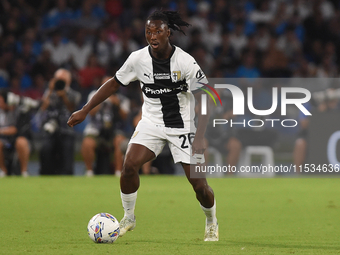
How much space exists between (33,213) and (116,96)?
559 cm

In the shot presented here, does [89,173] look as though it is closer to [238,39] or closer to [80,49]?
[80,49]

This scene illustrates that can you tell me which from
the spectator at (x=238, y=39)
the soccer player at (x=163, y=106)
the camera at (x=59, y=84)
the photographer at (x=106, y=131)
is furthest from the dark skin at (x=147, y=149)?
the spectator at (x=238, y=39)

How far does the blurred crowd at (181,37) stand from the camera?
50.4 ft

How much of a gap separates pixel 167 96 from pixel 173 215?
2312 mm

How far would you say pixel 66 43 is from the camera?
15.9 meters

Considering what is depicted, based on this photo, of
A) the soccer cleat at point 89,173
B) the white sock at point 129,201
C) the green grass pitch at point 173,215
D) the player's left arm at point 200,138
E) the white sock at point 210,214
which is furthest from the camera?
the soccer cleat at point 89,173

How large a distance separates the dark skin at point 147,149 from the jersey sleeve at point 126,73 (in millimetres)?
70

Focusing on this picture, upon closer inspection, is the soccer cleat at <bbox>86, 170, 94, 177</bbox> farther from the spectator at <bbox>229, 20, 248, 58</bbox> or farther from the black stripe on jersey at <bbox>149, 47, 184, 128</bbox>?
the black stripe on jersey at <bbox>149, 47, 184, 128</bbox>

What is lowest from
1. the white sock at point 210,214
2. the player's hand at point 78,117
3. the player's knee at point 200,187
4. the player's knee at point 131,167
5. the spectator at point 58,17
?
the white sock at point 210,214

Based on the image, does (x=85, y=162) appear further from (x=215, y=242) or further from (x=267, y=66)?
(x=215, y=242)

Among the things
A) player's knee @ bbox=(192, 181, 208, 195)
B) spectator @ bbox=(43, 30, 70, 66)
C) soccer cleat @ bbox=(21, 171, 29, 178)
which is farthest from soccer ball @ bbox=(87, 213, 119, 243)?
spectator @ bbox=(43, 30, 70, 66)

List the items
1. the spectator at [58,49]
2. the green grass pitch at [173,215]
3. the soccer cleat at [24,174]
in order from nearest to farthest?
the green grass pitch at [173,215] → the soccer cleat at [24,174] → the spectator at [58,49]

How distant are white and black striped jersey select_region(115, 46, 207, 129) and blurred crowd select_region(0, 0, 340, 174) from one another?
7.94 m

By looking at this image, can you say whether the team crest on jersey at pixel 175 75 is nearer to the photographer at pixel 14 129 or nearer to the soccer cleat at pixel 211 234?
the soccer cleat at pixel 211 234
